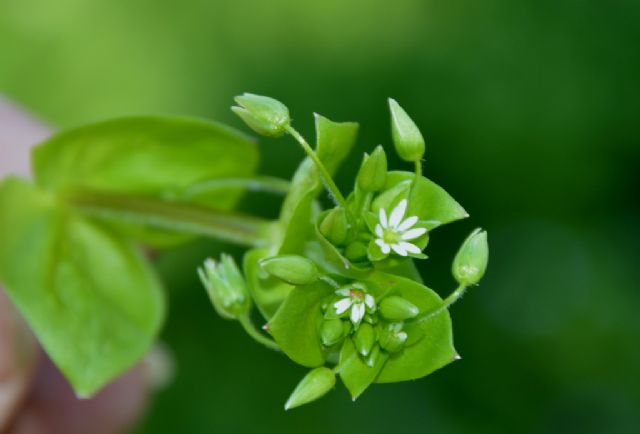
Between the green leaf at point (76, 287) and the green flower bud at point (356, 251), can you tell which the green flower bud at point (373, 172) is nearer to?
the green flower bud at point (356, 251)

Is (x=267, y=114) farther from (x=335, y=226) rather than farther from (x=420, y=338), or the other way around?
(x=420, y=338)

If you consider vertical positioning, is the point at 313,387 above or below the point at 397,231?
below

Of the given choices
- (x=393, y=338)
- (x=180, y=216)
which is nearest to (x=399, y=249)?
(x=393, y=338)

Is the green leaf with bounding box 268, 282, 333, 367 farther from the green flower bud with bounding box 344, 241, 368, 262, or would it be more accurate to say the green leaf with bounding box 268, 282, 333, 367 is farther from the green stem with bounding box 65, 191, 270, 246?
the green stem with bounding box 65, 191, 270, 246

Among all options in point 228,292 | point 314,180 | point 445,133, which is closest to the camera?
point 228,292

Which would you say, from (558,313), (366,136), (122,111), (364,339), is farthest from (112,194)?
(558,313)

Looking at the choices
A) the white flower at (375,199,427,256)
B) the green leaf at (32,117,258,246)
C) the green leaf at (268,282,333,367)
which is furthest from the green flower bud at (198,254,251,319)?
the green leaf at (32,117,258,246)

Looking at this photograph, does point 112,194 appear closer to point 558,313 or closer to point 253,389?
point 253,389
